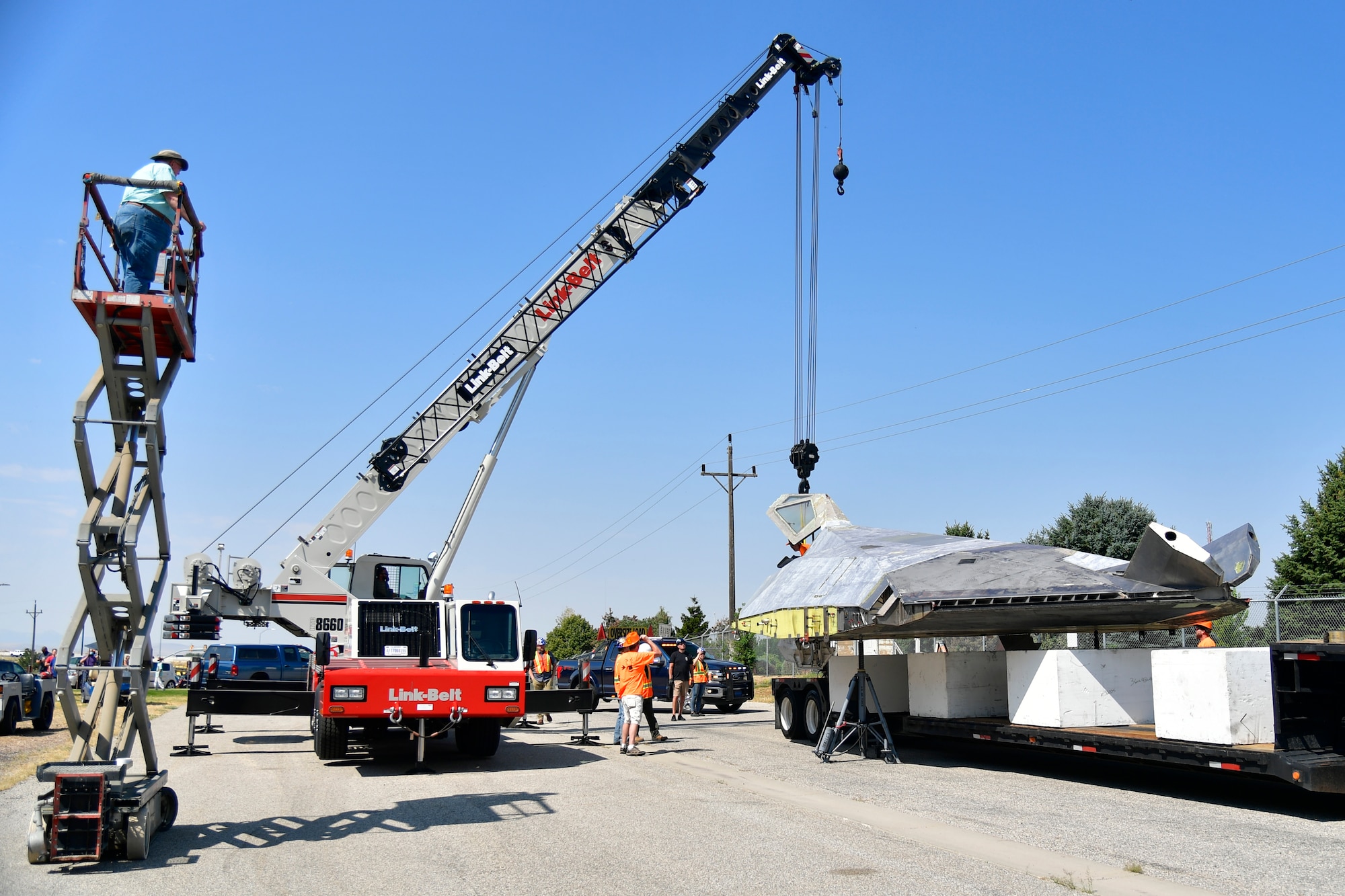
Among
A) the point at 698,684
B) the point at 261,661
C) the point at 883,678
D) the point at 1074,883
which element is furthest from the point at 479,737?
the point at 261,661

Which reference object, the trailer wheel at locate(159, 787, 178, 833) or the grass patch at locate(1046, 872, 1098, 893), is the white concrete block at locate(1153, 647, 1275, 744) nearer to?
the grass patch at locate(1046, 872, 1098, 893)

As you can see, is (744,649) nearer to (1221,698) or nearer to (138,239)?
(1221,698)

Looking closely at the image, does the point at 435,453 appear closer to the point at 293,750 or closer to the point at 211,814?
the point at 293,750

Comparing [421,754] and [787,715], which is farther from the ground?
[421,754]

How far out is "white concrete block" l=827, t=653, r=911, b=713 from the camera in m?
15.9

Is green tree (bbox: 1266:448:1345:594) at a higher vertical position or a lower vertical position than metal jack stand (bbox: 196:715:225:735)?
higher

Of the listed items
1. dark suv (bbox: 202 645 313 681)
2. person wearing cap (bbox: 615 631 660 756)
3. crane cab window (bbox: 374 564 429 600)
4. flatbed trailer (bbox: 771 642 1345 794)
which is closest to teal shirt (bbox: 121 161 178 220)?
person wearing cap (bbox: 615 631 660 756)

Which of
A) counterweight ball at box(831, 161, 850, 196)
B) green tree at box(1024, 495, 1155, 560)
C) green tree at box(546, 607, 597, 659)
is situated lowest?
green tree at box(546, 607, 597, 659)

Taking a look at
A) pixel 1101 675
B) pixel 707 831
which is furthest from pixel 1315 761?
pixel 707 831

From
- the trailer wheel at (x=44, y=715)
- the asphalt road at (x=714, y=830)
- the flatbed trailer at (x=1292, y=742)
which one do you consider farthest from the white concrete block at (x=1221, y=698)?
the trailer wheel at (x=44, y=715)

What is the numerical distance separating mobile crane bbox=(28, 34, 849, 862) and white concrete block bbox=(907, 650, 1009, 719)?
565cm

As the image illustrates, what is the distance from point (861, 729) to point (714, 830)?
6.30 m

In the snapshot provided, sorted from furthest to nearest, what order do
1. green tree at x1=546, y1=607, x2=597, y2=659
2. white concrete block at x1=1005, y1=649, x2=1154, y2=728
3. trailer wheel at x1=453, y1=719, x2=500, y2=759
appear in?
green tree at x1=546, y1=607, x2=597, y2=659
trailer wheel at x1=453, y1=719, x2=500, y2=759
white concrete block at x1=1005, y1=649, x2=1154, y2=728

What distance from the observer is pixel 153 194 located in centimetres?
877
